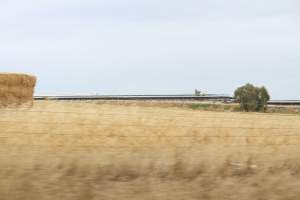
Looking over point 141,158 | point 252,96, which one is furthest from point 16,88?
point 252,96

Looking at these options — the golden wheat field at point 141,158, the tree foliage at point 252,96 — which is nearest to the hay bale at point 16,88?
the golden wheat field at point 141,158

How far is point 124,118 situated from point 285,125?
17.6 feet

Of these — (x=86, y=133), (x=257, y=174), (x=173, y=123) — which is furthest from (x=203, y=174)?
(x=173, y=123)

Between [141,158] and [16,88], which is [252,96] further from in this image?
[141,158]

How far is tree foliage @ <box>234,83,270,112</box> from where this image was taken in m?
55.8

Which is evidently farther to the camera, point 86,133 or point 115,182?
point 86,133

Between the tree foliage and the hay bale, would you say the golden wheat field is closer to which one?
the hay bale

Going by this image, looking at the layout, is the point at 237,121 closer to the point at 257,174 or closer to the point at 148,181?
the point at 257,174

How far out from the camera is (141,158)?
1062cm

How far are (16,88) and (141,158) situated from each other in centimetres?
1662

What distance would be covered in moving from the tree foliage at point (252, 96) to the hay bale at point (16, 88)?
30.3m

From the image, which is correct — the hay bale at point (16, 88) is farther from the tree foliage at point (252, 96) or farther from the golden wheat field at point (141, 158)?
the tree foliage at point (252, 96)

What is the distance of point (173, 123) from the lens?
15.4 meters

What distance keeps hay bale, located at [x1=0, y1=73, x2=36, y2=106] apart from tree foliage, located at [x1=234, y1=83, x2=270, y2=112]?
30286 millimetres
